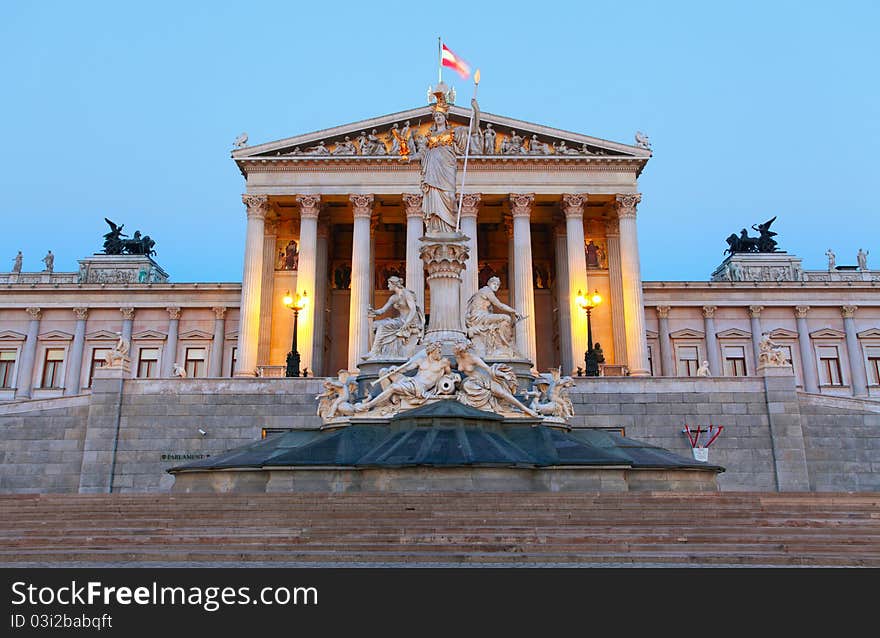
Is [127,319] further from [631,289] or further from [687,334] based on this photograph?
[687,334]

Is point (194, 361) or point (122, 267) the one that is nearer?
point (194, 361)

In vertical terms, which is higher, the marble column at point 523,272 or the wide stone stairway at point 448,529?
the marble column at point 523,272

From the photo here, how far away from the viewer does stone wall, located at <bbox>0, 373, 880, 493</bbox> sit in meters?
29.0

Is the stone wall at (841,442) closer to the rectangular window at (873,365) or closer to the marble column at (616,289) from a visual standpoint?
the marble column at (616,289)

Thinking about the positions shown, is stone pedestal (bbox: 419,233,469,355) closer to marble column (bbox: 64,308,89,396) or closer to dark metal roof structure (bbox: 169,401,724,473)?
dark metal roof structure (bbox: 169,401,724,473)

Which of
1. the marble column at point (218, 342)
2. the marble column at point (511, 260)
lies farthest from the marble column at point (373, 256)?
the marble column at point (218, 342)

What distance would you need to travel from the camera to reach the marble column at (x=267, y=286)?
1932 inches

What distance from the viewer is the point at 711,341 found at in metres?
59.2

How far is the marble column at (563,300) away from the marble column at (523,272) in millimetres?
2094

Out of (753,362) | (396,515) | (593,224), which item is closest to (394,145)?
(593,224)

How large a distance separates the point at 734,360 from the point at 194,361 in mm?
40273

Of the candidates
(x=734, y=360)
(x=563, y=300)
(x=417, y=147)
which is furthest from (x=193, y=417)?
(x=734, y=360)

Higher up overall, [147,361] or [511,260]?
[511,260]

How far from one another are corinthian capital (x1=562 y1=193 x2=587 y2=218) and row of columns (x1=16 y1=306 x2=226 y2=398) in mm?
26582
